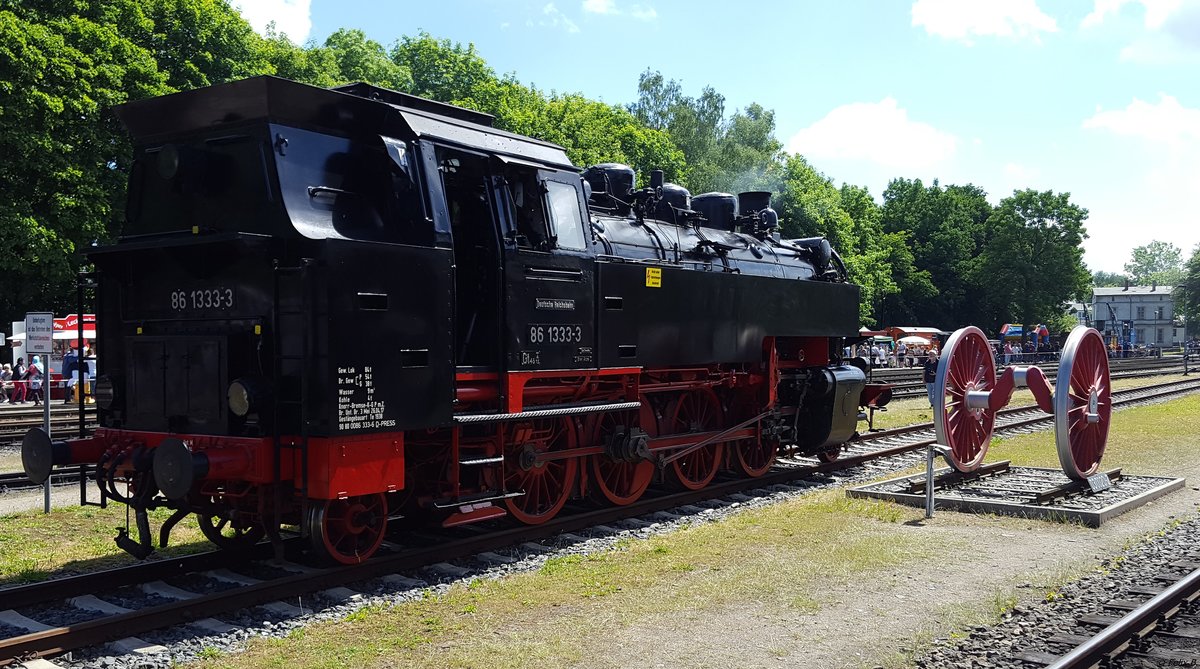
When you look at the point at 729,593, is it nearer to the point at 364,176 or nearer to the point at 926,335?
the point at 364,176

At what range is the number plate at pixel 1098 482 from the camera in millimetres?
10906

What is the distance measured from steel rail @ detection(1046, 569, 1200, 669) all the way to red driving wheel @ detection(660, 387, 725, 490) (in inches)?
212

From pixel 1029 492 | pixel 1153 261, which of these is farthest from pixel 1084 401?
pixel 1153 261

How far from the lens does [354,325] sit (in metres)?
6.81

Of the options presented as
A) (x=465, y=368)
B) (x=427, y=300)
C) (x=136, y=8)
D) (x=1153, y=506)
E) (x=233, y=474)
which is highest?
(x=136, y=8)

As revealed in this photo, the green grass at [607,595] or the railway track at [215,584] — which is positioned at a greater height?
the railway track at [215,584]

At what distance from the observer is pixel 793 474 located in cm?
1262

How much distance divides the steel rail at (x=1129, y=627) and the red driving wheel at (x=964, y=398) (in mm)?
3987

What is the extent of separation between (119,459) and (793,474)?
26.9ft

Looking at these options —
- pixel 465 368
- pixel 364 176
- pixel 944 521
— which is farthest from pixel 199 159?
pixel 944 521

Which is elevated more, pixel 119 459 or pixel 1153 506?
pixel 119 459

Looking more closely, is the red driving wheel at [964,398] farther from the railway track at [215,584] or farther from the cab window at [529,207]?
the cab window at [529,207]

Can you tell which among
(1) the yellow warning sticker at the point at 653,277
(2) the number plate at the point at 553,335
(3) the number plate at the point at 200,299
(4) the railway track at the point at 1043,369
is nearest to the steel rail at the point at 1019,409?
(4) the railway track at the point at 1043,369

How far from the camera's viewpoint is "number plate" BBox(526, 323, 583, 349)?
8.48m
